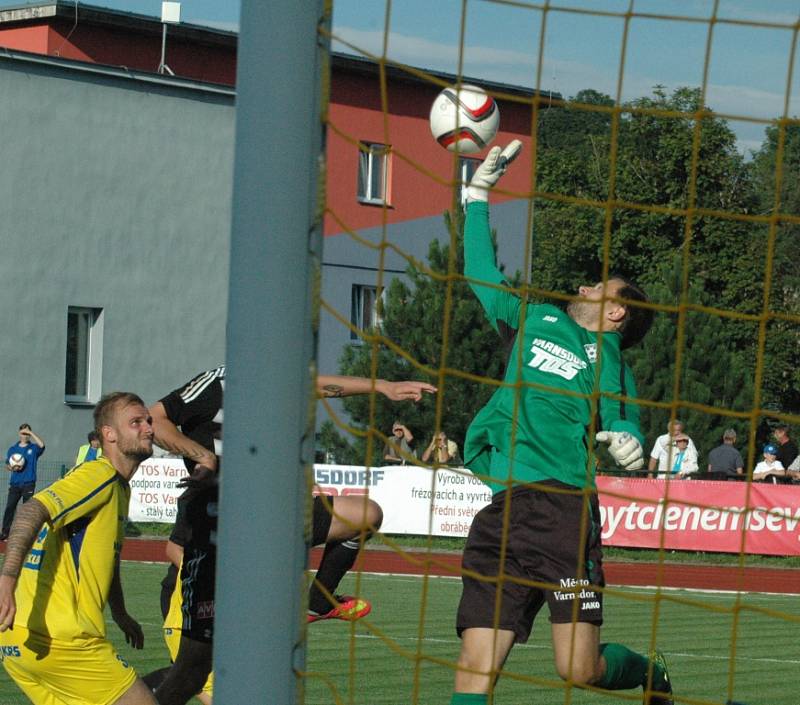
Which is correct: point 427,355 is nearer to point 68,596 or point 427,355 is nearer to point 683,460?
point 683,460

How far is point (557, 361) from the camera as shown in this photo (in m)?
5.50

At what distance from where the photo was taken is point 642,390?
89.5ft

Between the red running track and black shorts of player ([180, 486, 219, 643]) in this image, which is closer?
black shorts of player ([180, 486, 219, 643])

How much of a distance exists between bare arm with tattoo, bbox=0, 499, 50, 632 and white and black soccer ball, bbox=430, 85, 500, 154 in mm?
1938

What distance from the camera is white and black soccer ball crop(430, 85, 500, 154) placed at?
5383 mm

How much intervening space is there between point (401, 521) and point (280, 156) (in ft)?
56.5

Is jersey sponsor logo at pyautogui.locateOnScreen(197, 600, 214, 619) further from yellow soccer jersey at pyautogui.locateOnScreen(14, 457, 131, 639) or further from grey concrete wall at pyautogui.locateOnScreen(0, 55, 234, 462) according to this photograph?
grey concrete wall at pyautogui.locateOnScreen(0, 55, 234, 462)

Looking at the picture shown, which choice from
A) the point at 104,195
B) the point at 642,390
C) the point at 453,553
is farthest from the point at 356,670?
the point at 104,195

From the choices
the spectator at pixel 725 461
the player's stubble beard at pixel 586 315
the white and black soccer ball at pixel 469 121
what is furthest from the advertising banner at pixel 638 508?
the white and black soccer ball at pixel 469 121

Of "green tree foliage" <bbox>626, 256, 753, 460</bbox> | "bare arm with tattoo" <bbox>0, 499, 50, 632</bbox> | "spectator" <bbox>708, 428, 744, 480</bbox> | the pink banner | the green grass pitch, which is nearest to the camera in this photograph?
"bare arm with tattoo" <bbox>0, 499, 50, 632</bbox>

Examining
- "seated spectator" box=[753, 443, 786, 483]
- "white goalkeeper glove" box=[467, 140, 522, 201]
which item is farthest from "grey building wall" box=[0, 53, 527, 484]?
"white goalkeeper glove" box=[467, 140, 522, 201]

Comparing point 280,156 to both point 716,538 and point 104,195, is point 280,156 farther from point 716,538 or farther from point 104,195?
point 104,195

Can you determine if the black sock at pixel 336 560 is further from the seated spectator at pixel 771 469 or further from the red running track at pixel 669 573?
the seated spectator at pixel 771 469

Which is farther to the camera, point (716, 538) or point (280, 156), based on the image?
point (716, 538)
